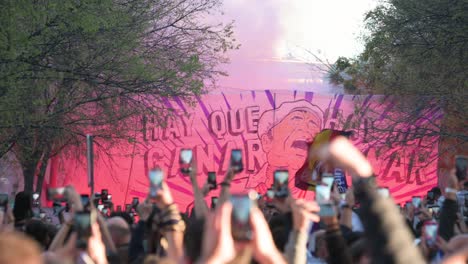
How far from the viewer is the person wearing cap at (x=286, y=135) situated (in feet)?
84.5

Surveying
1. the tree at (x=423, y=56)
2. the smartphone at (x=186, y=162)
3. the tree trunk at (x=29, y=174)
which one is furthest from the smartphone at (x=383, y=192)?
the tree trunk at (x=29, y=174)

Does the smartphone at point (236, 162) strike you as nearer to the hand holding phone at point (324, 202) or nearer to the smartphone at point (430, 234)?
the hand holding phone at point (324, 202)

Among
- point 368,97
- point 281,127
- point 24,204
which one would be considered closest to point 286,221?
point 24,204

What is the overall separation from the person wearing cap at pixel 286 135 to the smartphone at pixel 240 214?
2199 cm

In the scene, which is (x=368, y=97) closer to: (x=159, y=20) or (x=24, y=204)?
(x=159, y=20)

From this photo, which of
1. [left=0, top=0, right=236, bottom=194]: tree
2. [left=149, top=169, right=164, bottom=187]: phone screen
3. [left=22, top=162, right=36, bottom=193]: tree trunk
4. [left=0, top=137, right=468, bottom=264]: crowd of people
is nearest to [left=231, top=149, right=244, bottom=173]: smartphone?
[left=0, top=137, right=468, bottom=264]: crowd of people

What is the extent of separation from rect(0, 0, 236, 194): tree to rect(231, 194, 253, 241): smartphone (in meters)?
9.47

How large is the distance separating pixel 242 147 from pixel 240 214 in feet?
74.5

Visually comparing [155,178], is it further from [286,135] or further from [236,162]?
[286,135]

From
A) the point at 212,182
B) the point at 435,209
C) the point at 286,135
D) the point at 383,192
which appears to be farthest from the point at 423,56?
the point at 383,192

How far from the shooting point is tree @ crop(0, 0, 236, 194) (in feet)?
43.8

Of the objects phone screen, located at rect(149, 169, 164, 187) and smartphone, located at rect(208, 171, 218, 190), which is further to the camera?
smartphone, located at rect(208, 171, 218, 190)

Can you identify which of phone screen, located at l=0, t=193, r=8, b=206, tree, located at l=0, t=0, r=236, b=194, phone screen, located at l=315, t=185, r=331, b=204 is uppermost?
tree, located at l=0, t=0, r=236, b=194

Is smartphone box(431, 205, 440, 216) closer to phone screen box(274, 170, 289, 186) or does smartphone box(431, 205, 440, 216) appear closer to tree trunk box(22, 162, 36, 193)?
phone screen box(274, 170, 289, 186)
